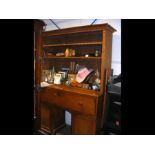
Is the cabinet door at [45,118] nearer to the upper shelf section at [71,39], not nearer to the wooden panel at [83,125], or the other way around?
the wooden panel at [83,125]

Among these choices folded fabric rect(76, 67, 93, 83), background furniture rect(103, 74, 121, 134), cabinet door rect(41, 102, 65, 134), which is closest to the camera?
background furniture rect(103, 74, 121, 134)

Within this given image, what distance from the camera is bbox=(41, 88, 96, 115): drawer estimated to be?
1.33 meters

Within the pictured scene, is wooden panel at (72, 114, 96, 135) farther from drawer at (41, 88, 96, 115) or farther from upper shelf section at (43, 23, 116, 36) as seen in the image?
upper shelf section at (43, 23, 116, 36)

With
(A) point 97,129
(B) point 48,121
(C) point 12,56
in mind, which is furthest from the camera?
(B) point 48,121

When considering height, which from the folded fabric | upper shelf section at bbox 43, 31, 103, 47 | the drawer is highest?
upper shelf section at bbox 43, 31, 103, 47

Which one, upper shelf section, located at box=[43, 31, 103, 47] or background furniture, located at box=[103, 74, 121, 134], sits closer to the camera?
background furniture, located at box=[103, 74, 121, 134]

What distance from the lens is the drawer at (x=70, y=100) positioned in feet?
4.38

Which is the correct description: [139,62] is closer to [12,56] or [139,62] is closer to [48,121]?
[12,56]

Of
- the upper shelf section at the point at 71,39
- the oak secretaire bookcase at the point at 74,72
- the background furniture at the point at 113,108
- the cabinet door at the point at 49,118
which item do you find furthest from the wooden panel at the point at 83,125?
the upper shelf section at the point at 71,39

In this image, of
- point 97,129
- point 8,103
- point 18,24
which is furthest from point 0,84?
point 97,129

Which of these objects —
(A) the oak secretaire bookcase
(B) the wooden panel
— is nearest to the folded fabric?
(A) the oak secretaire bookcase

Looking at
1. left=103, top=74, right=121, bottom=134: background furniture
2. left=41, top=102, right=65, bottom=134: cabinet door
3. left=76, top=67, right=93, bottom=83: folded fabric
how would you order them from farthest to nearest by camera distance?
left=41, top=102, right=65, bottom=134: cabinet door, left=76, top=67, right=93, bottom=83: folded fabric, left=103, top=74, right=121, bottom=134: background furniture
